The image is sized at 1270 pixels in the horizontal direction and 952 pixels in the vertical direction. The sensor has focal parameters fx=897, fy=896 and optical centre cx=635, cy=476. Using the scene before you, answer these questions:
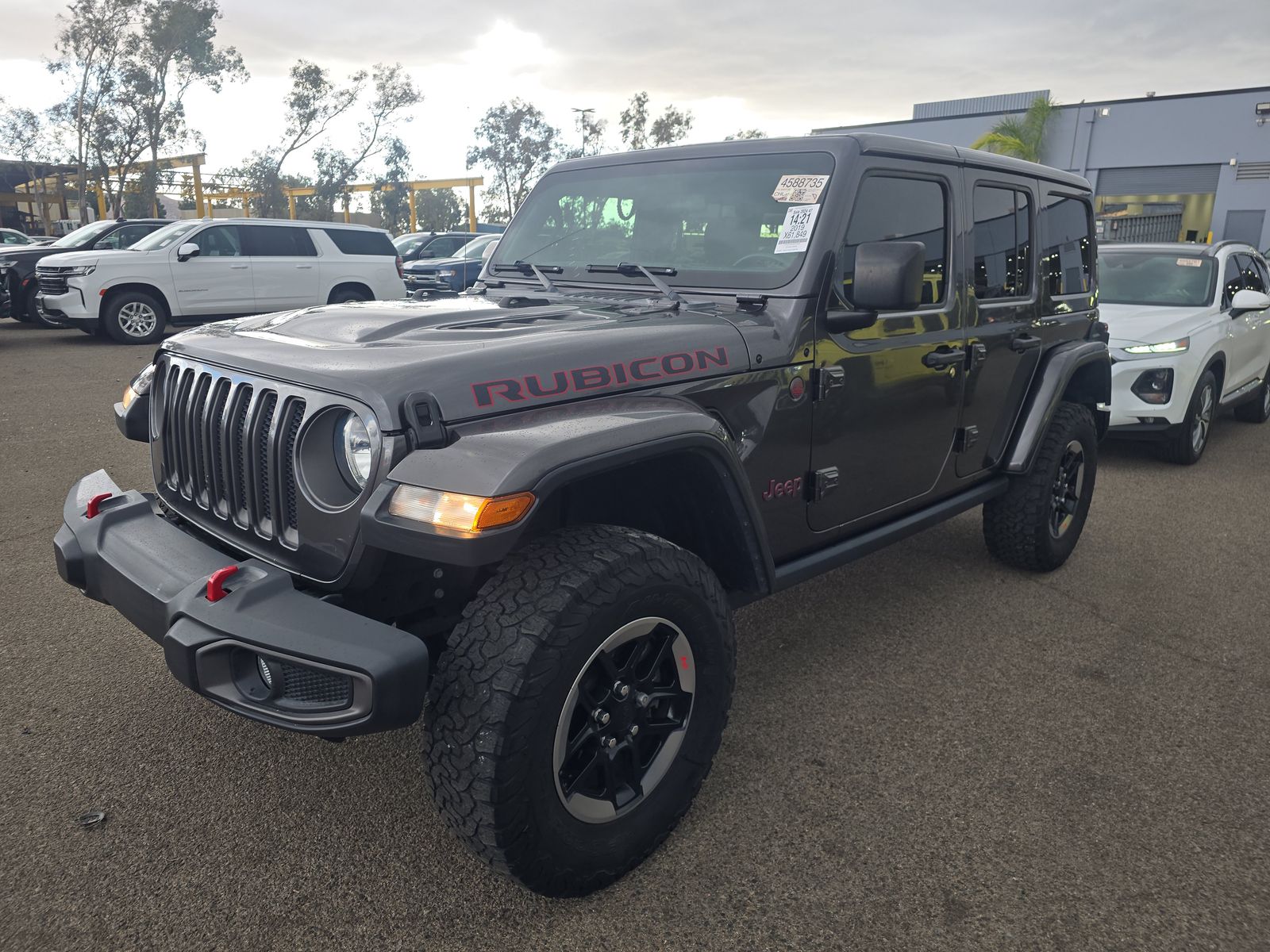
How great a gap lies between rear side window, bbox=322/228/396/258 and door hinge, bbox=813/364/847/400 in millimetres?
11842

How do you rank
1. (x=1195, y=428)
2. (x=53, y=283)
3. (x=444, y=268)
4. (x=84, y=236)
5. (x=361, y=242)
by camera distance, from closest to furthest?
(x=1195, y=428), (x=53, y=283), (x=361, y=242), (x=84, y=236), (x=444, y=268)

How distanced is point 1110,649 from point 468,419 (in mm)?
2915

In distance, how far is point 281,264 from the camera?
1271cm

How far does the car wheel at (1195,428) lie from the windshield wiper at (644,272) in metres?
5.02

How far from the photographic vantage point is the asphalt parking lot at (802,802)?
215cm

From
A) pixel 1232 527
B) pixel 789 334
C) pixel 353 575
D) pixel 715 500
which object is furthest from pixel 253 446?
pixel 1232 527

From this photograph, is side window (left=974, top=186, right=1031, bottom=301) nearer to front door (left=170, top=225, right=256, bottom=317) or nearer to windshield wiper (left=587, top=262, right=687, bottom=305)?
windshield wiper (left=587, top=262, right=687, bottom=305)

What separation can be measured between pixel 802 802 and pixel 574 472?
1297 millimetres

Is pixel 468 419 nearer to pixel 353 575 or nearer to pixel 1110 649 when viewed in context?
pixel 353 575

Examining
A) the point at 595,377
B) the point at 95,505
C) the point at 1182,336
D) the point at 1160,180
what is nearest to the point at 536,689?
the point at 595,377

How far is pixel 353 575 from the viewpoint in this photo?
2.08m

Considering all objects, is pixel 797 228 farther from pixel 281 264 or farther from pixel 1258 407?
pixel 281 264

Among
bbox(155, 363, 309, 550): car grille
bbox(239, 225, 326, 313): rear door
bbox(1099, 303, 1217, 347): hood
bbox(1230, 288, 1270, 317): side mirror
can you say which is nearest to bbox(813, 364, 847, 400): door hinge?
bbox(155, 363, 309, 550): car grille

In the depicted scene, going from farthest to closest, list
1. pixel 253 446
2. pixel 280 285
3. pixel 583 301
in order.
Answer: pixel 280 285 < pixel 583 301 < pixel 253 446
